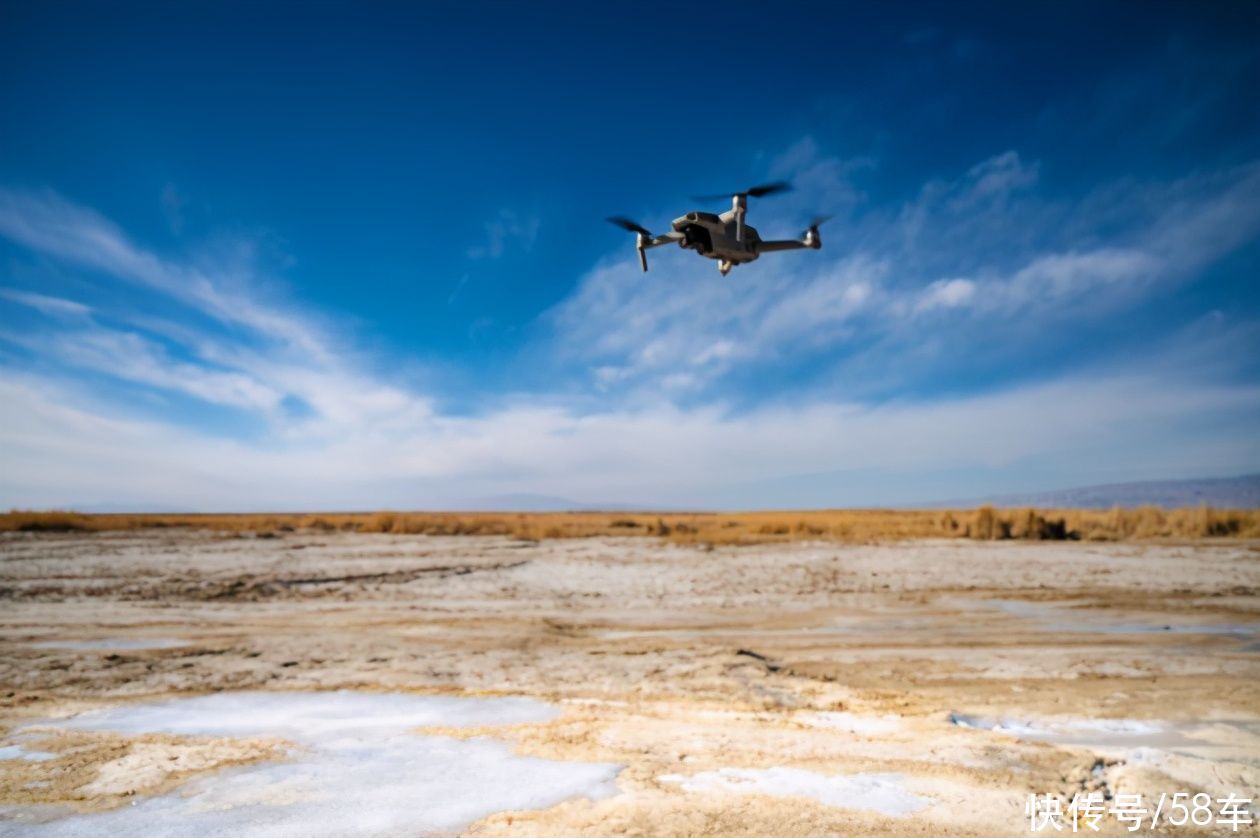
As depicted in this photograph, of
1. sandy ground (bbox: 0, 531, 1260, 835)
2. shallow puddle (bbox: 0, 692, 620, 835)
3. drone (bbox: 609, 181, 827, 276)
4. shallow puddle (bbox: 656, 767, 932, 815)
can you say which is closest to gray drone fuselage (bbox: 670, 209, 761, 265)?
drone (bbox: 609, 181, 827, 276)

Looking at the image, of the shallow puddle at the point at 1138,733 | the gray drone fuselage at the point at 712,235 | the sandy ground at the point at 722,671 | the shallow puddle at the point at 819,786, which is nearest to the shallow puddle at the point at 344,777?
the sandy ground at the point at 722,671

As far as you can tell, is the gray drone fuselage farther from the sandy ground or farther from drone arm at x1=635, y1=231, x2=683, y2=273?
the sandy ground

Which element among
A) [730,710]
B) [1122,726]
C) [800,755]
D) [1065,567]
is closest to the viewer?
[800,755]

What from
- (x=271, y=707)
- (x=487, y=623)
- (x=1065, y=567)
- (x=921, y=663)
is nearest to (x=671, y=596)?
(x=487, y=623)

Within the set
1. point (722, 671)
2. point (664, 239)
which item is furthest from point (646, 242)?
point (722, 671)

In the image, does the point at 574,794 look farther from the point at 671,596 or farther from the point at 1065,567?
the point at 1065,567

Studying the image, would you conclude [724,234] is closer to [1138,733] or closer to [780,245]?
[780,245]

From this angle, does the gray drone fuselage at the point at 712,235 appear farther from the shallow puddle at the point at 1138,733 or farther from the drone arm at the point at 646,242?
the shallow puddle at the point at 1138,733
